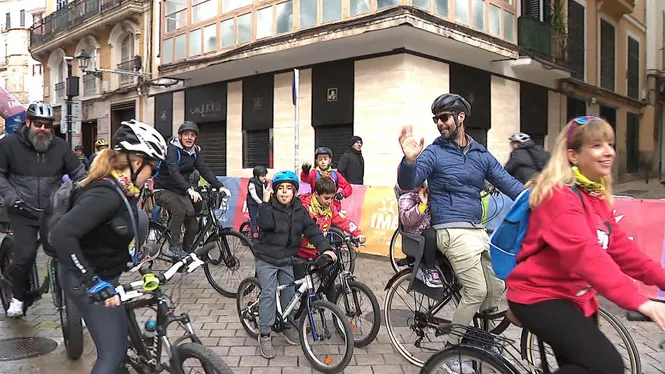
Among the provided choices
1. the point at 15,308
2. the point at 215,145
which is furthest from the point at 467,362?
the point at 215,145

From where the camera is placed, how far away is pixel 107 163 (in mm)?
2771

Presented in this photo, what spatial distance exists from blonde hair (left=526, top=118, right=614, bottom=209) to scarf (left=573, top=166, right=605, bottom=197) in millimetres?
21

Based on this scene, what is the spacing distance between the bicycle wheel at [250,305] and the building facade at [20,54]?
125 feet

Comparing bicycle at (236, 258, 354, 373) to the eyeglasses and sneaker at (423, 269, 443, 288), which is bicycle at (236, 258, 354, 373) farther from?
the eyeglasses

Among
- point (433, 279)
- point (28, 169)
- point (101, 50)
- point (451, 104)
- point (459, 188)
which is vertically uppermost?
point (101, 50)

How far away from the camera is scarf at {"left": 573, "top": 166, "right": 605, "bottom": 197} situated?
2283 millimetres

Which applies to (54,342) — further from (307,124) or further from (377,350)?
(307,124)

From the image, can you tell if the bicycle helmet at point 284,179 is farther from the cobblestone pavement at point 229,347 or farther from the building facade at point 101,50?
the building facade at point 101,50

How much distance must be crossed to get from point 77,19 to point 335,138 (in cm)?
1537

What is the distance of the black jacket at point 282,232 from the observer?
412cm

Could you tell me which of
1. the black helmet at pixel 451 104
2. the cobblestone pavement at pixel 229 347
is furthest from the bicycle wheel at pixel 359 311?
the black helmet at pixel 451 104

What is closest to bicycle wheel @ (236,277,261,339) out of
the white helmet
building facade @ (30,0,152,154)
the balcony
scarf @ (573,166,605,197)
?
the white helmet

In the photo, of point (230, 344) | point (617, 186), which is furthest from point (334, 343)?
point (617, 186)

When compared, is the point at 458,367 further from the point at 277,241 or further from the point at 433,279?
the point at 277,241
